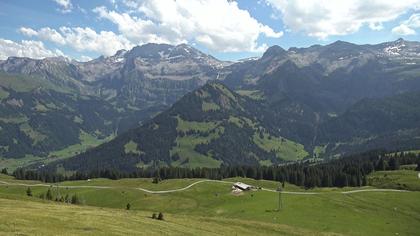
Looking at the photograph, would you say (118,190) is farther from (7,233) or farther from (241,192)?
(7,233)

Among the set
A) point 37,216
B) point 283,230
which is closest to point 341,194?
point 283,230

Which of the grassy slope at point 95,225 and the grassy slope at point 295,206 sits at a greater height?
the grassy slope at point 95,225

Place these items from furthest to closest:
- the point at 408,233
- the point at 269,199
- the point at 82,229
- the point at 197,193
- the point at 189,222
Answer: the point at 197,193
the point at 269,199
the point at 408,233
the point at 189,222
the point at 82,229

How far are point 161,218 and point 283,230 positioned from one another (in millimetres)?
25119

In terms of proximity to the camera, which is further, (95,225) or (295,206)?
(295,206)

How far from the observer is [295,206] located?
148375 mm

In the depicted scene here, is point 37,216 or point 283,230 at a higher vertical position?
point 37,216

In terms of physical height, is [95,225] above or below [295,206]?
above

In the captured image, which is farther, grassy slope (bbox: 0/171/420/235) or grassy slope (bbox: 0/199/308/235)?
grassy slope (bbox: 0/171/420/235)

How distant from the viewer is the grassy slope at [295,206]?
126894 millimetres

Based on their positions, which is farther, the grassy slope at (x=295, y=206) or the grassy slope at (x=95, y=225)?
the grassy slope at (x=295, y=206)

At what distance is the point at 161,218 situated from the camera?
3376 inches

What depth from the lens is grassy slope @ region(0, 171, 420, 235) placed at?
416 feet

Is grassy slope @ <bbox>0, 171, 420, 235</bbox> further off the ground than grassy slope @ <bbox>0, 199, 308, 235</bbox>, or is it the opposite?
grassy slope @ <bbox>0, 199, 308, 235</bbox>
